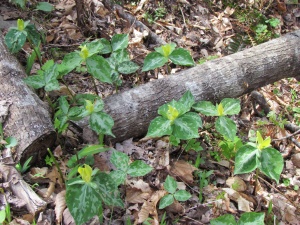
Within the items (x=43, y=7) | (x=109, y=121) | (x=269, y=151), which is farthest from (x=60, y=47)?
(x=269, y=151)

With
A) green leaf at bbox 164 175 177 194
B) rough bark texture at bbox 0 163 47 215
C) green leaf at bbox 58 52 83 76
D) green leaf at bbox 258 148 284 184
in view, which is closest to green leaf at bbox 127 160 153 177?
green leaf at bbox 164 175 177 194

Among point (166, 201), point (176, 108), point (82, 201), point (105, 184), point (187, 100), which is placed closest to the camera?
point (82, 201)

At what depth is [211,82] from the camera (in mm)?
3158

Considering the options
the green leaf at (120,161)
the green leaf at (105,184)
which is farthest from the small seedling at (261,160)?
the green leaf at (105,184)

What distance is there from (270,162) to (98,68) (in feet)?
4.55

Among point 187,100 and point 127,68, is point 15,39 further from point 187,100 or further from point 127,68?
point 187,100

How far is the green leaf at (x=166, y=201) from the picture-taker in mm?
2371

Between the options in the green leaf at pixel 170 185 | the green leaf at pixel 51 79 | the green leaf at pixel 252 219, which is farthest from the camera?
the green leaf at pixel 51 79

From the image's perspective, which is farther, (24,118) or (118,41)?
(118,41)

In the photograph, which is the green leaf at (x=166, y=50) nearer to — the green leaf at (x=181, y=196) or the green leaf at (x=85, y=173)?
the green leaf at (x=181, y=196)

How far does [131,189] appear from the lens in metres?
2.53

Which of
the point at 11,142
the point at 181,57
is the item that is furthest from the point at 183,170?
the point at 11,142

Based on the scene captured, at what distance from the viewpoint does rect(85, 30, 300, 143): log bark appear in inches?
112

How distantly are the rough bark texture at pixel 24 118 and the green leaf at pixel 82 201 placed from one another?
2.00 feet
